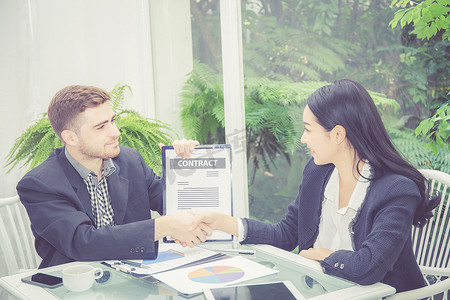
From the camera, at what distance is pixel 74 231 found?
1712 millimetres

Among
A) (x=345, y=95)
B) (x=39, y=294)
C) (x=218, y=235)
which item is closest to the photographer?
(x=39, y=294)

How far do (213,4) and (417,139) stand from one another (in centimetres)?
148

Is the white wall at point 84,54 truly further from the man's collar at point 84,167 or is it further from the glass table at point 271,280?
the glass table at point 271,280

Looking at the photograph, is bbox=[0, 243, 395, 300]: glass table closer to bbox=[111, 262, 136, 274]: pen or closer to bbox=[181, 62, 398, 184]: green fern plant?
bbox=[111, 262, 136, 274]: pen

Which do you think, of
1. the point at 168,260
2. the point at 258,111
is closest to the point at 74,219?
the point at 168,260

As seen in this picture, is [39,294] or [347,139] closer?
[39,294]

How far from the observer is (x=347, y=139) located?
1.78m

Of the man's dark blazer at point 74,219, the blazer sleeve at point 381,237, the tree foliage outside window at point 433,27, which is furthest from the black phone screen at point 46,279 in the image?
the tree foliage outside window at point 433,27

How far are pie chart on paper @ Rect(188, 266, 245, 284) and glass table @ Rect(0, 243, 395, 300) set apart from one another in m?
0.06

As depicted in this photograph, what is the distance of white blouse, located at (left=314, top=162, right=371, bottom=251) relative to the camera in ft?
5.76

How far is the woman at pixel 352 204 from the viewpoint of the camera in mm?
1501

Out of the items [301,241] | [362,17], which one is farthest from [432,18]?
[301,241]

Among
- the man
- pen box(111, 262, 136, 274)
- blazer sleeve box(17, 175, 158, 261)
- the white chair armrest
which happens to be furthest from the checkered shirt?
the white chair armrest

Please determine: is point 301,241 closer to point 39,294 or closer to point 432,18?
point 39,294
